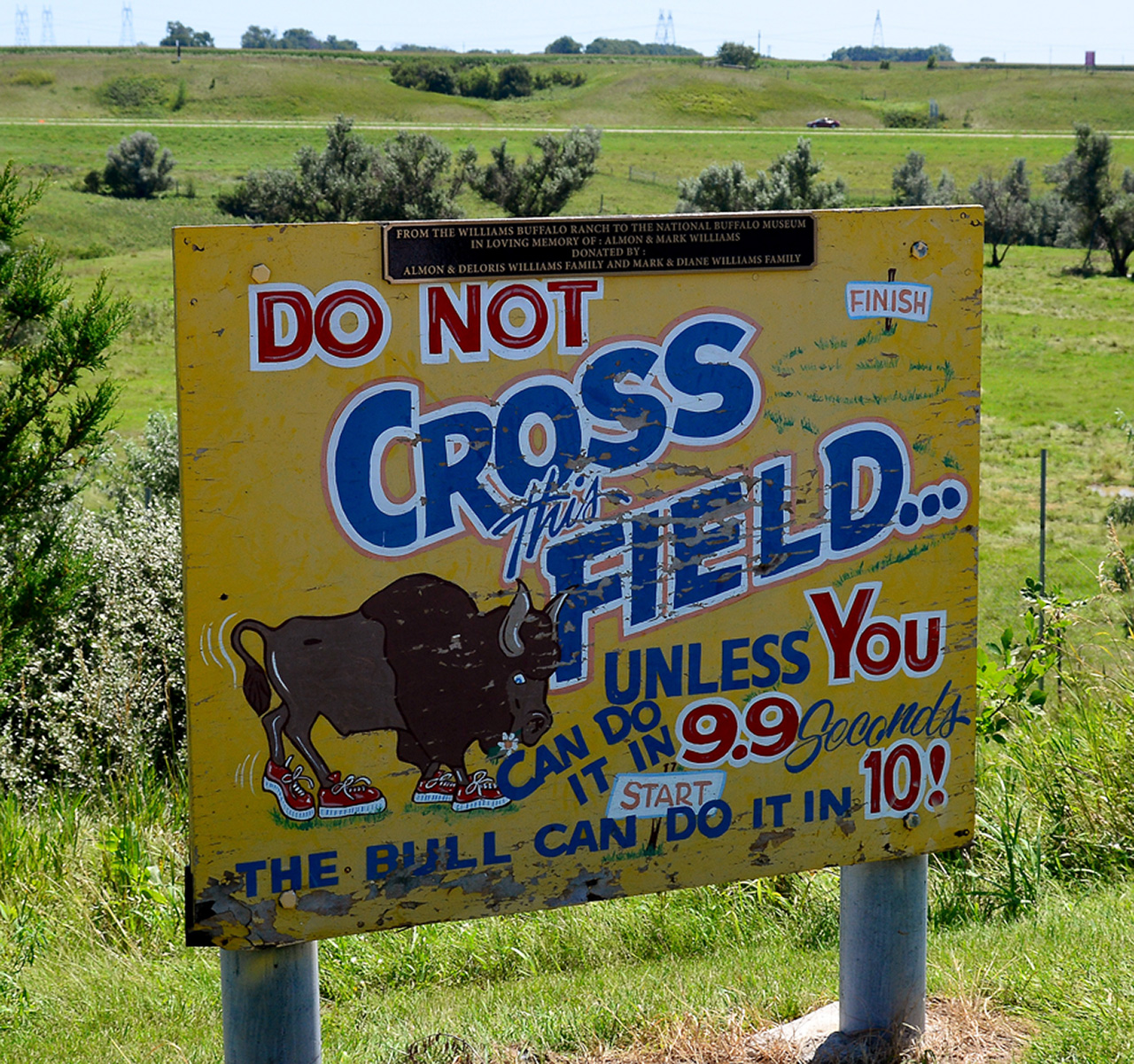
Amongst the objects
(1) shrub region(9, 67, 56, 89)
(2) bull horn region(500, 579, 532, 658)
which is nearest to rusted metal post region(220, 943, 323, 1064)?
(2) bull horn region(500, 579, 532, 658)

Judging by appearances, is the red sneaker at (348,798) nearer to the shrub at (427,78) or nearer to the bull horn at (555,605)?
the bull horn at (555,605)

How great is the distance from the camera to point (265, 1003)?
2.29 m

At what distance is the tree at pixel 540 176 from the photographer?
1813 inches

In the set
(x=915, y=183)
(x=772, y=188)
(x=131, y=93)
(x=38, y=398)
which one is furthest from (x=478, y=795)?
(x=131, y=93)

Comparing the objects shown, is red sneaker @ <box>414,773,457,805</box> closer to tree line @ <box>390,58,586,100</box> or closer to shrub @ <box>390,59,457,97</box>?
shrub @ <box>390,59,457,97</box>

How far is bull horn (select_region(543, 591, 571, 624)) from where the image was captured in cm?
232

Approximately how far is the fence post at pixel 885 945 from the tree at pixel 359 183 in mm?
40980

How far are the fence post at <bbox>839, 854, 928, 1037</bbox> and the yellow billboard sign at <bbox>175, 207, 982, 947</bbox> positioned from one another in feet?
0.35

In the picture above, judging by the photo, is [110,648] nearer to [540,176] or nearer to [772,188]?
[772,188]

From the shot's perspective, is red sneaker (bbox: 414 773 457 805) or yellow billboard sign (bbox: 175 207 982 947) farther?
red sneaker (bbox: 414 773 457 805)

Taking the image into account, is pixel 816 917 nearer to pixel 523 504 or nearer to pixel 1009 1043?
pixel 1009 1043

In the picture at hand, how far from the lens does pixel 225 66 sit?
11469 centimetres

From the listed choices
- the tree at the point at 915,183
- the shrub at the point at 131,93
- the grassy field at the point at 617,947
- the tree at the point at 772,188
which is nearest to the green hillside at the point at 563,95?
the shrub at the point at 131,93

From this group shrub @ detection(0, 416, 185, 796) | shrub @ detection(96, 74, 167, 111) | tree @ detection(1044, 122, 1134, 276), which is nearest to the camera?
shrub @ detection(0, 416, 185, 796)
